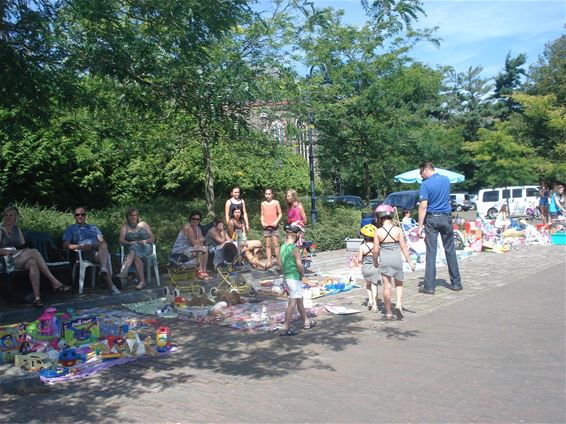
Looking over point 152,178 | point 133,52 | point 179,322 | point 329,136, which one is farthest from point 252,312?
point 329,136

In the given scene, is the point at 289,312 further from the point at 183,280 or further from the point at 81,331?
the point at 183,280

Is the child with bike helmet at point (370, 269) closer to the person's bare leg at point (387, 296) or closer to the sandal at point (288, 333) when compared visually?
the person's bare leg at point (387, 296)

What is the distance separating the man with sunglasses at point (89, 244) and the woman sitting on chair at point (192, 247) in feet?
3.85

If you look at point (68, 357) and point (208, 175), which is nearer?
point (68, 357)

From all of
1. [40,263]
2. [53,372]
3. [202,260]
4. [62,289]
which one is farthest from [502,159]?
[53,372]

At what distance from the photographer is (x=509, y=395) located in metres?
4.65

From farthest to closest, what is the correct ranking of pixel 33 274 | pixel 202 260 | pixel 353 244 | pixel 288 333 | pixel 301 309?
pixel 353 244 → pixel 202 260 → pixel 33 274 → pixel 301 309 → pixel 288 333

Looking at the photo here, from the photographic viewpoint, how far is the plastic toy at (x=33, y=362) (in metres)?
5.60

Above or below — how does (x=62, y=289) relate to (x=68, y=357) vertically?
above

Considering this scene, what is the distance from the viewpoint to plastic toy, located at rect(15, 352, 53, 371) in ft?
18.4

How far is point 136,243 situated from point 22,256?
2.07 metres

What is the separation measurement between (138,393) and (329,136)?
1561 centimetres

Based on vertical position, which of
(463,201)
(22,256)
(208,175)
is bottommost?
(22,256)

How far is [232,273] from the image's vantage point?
373 inches
